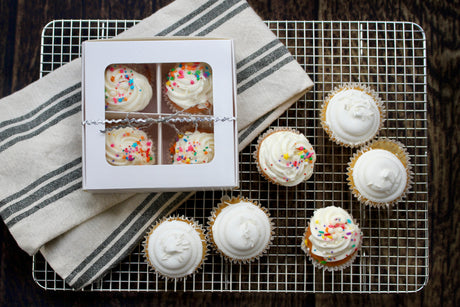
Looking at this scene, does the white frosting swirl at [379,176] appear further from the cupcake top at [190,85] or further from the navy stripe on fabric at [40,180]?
the navy stripe on fabric at [40,180]

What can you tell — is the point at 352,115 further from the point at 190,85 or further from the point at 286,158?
the point at 190,85

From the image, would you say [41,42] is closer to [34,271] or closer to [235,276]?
[34,271]

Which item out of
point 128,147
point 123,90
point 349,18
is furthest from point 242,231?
point 349,18

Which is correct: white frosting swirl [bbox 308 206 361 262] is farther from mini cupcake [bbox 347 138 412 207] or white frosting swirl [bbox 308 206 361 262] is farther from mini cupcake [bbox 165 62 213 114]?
mini cupcake [bbox 165 62 213 114]

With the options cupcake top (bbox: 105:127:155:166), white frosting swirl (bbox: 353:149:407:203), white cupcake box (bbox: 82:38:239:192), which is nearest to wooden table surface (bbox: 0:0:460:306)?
white frosting swirl (bbox: 353:149:407:203)

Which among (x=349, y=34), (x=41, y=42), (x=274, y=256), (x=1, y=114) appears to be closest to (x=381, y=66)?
(x=349, y=34)

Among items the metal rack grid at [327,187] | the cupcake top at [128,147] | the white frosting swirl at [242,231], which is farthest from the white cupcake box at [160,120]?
the metal rack grid at [327,187]
